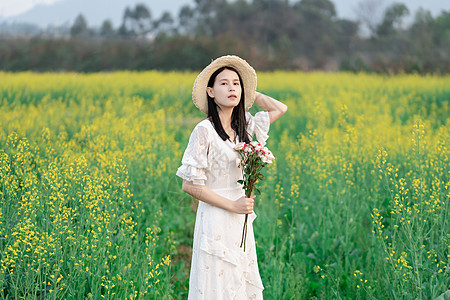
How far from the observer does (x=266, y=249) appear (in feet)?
13.2

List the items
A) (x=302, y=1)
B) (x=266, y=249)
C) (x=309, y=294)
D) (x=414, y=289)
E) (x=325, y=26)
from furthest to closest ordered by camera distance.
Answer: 1. (x=302, y=1)
2. (x=325, y=26)
3. (x=266, y=249)
4. (x=309, y=294)
5. (x=414, y=289)

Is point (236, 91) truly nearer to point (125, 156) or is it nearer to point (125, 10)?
point (125, 156)

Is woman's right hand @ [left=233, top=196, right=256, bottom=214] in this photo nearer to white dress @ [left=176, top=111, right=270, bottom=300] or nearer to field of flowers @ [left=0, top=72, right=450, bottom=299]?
white dress @ [left=176, top=111, right=270, bottom=300]

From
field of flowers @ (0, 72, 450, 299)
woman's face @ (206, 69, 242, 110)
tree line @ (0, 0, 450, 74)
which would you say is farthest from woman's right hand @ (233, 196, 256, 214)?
tree line @ (0, 0, 450, 74)

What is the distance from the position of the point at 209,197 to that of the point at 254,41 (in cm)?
3284

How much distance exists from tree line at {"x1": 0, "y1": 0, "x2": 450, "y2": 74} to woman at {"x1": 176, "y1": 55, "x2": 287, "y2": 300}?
19889 millimetres

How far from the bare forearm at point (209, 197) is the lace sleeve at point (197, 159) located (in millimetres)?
28

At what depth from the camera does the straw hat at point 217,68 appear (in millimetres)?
2506

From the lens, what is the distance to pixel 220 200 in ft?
7.75

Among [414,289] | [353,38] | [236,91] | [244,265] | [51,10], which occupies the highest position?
[51,10]

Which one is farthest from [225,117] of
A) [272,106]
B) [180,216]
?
[180,216]

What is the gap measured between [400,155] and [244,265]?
3107mm

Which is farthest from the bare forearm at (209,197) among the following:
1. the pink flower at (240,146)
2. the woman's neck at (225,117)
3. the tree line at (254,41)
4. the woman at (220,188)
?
the tree line at (254,41)

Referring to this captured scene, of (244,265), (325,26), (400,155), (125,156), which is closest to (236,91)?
(244,265)
